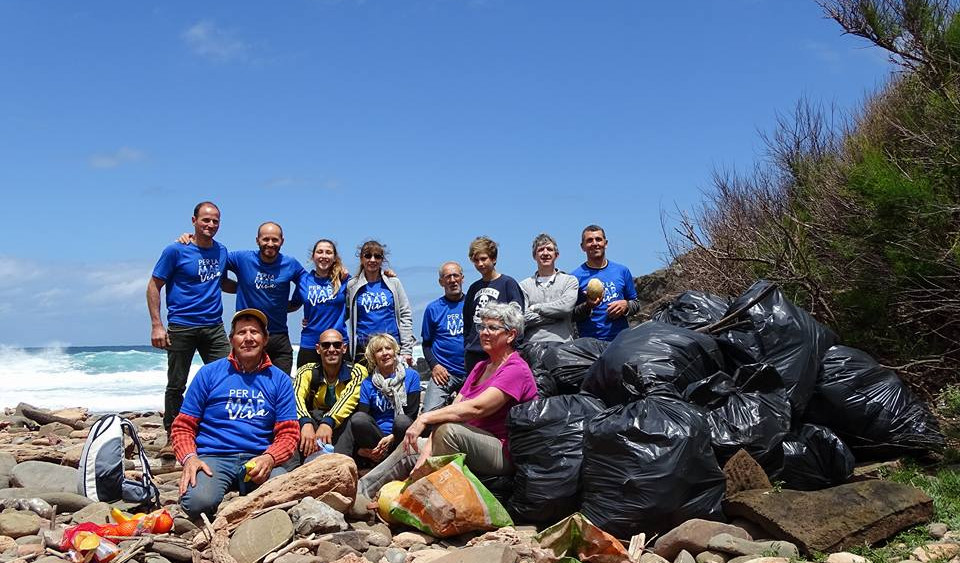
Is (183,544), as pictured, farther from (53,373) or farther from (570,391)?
(53,373)

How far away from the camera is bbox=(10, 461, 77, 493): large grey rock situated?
→ 5477 millimetres

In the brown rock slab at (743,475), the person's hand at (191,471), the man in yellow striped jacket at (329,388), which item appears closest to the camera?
the brown rock slab at (743,475)

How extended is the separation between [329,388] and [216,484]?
1355mm

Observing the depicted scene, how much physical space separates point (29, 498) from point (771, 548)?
163 inches

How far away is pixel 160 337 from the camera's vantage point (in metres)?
6.18

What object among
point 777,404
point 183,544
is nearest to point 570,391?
point 777,404

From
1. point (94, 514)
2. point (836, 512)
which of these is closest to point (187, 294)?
point (94, 514)

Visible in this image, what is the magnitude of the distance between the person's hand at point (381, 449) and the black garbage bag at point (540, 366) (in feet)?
3.44

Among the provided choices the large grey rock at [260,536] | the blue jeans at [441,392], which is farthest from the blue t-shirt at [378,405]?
the large grey rock at [260,536]

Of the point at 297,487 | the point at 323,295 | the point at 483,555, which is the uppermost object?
the point at 323,295

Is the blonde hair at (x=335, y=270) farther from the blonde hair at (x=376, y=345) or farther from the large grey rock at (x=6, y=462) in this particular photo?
the large grey rock at (x=6, y=462)

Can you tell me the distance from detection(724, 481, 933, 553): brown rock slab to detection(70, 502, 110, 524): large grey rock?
3296 mm

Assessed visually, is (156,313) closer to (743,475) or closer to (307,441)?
(307,441)

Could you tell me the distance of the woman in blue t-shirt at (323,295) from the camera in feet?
20.3
